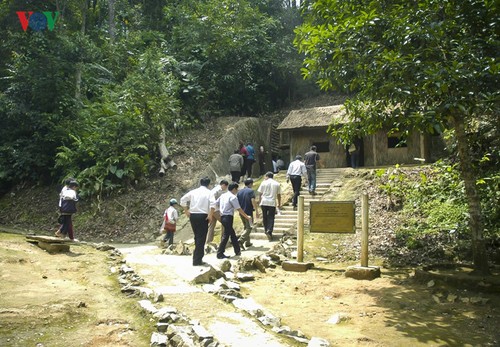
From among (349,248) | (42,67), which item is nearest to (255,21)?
(42,67)

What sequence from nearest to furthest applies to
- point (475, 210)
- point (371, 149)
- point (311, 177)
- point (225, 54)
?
point (475, 210) < point (311, 177) < point (371, 149) < point (225, 54)

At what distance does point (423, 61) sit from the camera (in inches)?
→ 279

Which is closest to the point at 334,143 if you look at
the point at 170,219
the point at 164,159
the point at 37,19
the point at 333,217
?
the point at 164,159

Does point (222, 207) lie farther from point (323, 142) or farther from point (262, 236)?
point (323, 142)

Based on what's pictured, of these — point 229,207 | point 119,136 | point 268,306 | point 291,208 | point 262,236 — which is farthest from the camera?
point 119,136

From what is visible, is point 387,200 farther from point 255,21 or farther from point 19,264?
point 255,21

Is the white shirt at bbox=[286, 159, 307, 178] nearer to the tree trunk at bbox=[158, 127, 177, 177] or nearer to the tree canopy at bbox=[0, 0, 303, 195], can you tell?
the tree trunk at bbox=[158, 127, 177, 177]

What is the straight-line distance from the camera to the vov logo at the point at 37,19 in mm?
20344

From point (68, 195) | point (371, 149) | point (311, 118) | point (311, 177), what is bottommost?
point (68, 195)

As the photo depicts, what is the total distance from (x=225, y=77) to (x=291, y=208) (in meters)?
14.5

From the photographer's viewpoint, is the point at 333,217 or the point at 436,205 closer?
the point at 333,217

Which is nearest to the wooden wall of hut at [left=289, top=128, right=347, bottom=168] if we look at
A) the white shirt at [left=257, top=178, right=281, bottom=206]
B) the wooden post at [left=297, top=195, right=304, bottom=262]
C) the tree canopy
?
the tree canopy

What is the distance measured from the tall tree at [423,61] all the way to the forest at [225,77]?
0.03m

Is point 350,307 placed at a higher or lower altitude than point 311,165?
lower
